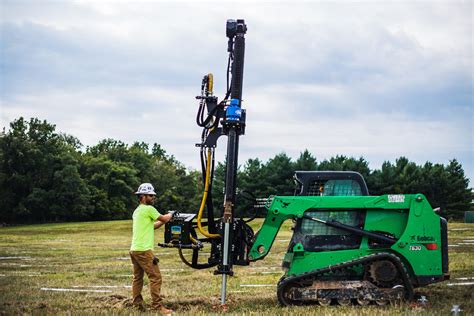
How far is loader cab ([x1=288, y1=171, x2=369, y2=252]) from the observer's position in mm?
12016

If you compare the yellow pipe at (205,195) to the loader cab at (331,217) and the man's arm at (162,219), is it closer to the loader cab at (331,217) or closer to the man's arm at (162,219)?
the man's arm at (162,219)

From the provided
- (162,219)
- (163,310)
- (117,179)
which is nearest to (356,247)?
(162,219)

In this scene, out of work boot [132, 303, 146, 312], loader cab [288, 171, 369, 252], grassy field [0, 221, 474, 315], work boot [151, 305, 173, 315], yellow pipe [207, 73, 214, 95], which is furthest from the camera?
yellow pipe [207, 73, 214, 95]

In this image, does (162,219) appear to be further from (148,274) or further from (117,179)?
(117,179)

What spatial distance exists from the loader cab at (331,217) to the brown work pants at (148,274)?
2.42m

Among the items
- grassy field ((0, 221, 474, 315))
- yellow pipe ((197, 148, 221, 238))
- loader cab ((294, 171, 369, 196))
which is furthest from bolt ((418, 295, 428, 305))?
yellow pipe ((197, 148, 221, 238))

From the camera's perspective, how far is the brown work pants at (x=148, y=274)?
11.1 m

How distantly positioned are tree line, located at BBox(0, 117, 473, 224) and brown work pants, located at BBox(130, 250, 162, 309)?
138 ft

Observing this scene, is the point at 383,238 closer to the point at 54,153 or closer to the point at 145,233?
the point at 145,233

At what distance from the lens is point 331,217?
12.1 metres

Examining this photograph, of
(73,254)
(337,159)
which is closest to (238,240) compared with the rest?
(73,254)

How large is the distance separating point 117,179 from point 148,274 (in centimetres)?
8862

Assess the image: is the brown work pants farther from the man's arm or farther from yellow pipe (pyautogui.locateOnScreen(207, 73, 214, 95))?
yellow pipe (pyautogui.locateOnScreen(207, 73, 214, 95))

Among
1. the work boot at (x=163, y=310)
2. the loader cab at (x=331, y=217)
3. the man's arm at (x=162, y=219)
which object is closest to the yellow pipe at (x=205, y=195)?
the man's arm at (x=162, y=219)
